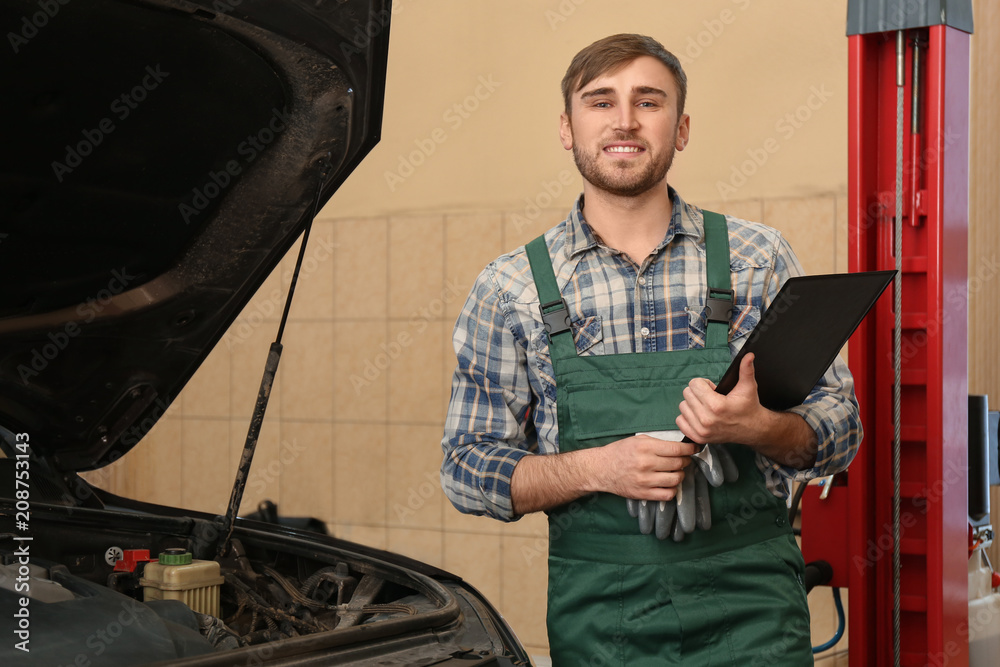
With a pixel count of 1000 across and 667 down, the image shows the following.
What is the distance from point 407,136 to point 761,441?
298 cm

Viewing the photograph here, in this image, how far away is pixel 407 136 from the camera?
13.0 feet

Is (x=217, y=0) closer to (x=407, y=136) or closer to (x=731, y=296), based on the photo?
(x=731, y=296)

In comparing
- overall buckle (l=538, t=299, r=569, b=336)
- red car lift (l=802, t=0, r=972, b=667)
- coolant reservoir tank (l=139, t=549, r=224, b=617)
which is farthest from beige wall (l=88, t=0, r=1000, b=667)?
coolant reservoir tank (l=139, t=549, r=224, b=617)

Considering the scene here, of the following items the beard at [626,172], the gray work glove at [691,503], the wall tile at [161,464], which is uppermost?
the beard at [626,172]

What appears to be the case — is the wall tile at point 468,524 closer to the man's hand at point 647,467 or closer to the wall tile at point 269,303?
the wall tile at point 269,303

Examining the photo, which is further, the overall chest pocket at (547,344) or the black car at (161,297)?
the overall chest pocket at (547,344)

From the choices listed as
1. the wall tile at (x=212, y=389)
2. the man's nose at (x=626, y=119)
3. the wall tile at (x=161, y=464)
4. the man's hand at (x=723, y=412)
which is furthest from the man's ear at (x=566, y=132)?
the wall tile at (x=161, y=464)

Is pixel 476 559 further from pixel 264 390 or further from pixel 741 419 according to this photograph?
pixel 741 419

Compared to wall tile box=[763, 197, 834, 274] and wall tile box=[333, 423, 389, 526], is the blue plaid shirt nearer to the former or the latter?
wall tile box=[763, 197, 834, 274]

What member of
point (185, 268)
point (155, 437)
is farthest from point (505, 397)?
point (155, 437)

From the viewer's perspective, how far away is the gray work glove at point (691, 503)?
1263 millimetres

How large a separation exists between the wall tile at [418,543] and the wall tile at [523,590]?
0.32 metres

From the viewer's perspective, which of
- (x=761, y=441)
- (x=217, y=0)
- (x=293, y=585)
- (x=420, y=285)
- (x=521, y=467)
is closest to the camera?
(x=217, y=0)

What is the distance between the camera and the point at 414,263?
3.90m
